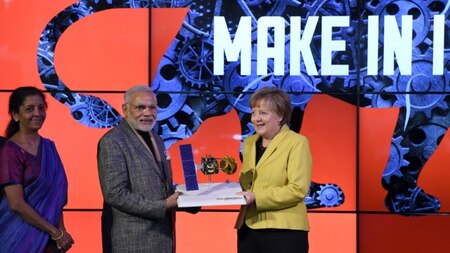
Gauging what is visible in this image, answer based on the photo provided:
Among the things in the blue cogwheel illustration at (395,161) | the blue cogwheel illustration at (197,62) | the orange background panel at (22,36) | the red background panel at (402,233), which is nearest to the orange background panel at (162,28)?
the blue cogwheel illustration at (197,62)

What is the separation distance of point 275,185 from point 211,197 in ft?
1.00

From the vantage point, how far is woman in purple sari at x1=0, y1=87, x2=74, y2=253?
11.2ft

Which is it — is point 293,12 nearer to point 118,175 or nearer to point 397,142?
point 397,142

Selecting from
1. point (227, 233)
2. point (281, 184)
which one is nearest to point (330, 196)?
point (227, 233)

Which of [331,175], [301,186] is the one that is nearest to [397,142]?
[331,175]

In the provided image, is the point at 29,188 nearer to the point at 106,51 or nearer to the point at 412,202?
the point at 106,51

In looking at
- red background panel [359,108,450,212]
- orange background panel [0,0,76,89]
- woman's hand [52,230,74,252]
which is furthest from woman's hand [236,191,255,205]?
orange background panel [0,0,76,89]

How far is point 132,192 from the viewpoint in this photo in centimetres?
333

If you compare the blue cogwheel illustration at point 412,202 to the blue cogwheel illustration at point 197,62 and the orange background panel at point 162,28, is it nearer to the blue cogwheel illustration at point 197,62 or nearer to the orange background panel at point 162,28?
the blue cogwheel illustration at point 197,62

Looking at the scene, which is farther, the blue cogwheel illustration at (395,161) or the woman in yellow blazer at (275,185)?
the blue cogwheel illustration at (395,161)

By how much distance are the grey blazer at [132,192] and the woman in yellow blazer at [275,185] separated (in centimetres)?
42

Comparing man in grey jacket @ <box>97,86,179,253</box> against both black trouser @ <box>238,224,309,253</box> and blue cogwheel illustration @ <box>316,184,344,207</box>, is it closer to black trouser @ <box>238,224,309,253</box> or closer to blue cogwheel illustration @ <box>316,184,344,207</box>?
black trouser @ <box>238,224,309,253</box>

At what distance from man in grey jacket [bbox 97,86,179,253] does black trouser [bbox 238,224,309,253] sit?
1.27 feet

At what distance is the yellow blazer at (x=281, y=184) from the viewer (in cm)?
341
